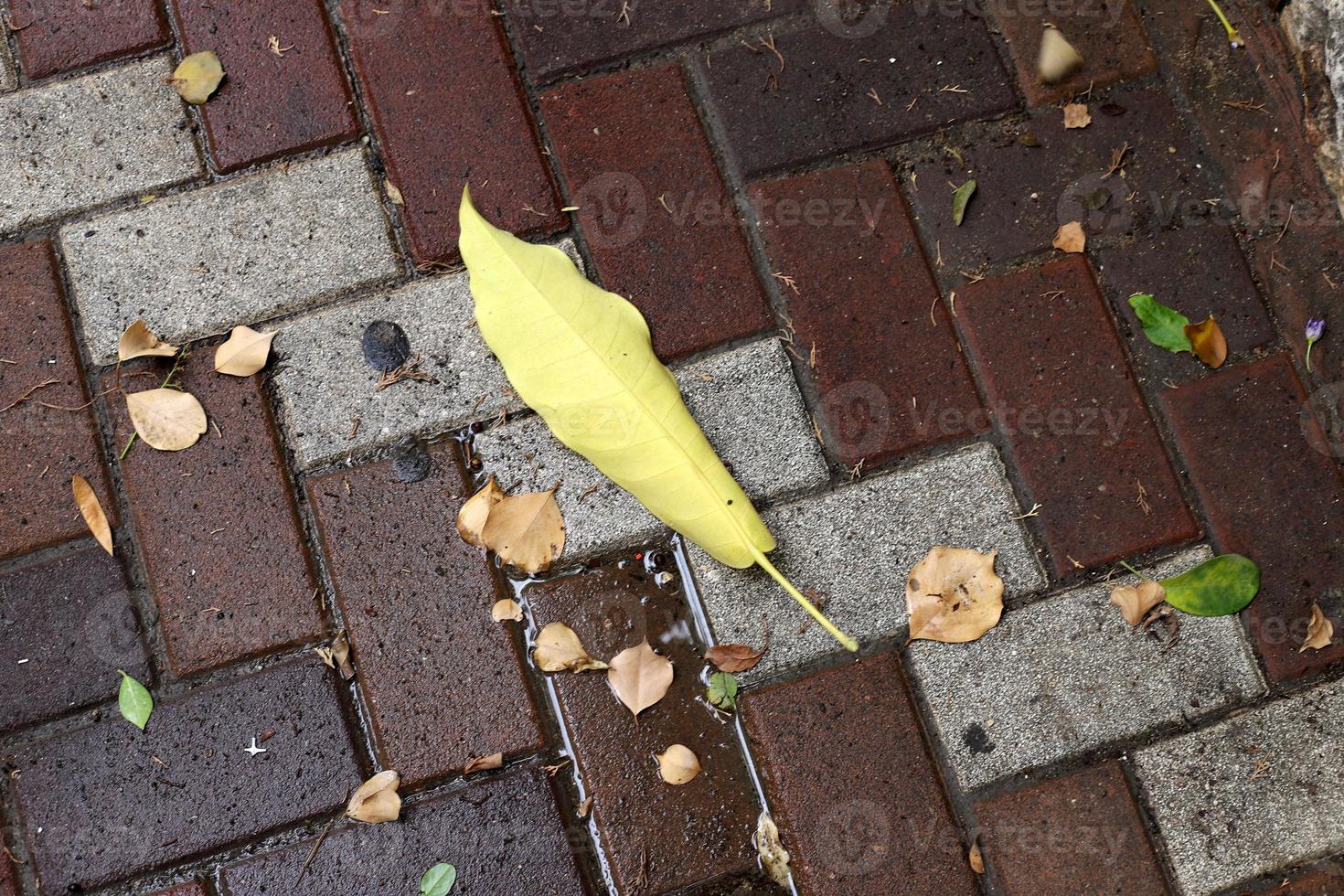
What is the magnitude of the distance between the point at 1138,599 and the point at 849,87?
131 cm

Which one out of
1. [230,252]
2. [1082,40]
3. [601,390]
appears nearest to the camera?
[601,390]

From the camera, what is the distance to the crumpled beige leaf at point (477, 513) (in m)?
1.99

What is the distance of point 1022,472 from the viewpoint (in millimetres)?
2055

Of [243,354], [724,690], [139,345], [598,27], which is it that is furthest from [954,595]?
[139,345]

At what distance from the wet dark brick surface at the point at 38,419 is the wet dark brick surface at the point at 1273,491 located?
2.40 meters

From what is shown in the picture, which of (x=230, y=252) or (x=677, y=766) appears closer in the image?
(x=677, y=766)

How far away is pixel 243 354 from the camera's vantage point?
202 cm

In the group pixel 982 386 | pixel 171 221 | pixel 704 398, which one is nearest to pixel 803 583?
pixel 704 398

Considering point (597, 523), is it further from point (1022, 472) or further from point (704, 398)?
point (1022, 472)

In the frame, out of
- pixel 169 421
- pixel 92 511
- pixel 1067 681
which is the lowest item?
pixel 1067 681

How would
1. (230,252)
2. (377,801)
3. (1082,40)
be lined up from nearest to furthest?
(377,801) → (230,252) → (1082,40)

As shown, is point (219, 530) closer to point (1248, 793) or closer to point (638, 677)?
point (638, 677)

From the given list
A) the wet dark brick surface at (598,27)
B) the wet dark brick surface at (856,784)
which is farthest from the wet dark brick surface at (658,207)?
the wet dark brick surface at (856,784)

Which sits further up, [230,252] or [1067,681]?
[230,252]
